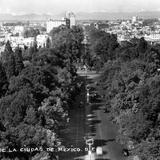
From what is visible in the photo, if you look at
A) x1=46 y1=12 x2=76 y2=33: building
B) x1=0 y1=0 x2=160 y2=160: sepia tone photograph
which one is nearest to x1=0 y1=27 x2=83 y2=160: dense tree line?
x1=0 y1=0 x2=160 y2=160: sepia tone photograph

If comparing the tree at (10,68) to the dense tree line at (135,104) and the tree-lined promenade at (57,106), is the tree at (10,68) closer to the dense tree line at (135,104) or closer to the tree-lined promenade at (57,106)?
the tree-lined promenade at (57,106)

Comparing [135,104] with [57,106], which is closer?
[57,106]

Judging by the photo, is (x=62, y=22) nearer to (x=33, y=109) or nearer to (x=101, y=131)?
(x=101, y=131)

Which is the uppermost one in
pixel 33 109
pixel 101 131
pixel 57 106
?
pixel 33 109

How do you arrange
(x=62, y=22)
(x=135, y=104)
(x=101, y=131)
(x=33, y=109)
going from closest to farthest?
(x=33, y=109) < (x=135, y=104) < (x=101, y=131) < (x=62, y=22)

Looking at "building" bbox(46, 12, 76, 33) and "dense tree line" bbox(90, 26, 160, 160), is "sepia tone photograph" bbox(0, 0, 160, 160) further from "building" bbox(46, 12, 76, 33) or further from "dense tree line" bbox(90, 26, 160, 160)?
"building" bbox(46, 12, 76, 33)

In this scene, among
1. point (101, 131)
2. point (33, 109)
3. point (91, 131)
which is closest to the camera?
point (33, 109)

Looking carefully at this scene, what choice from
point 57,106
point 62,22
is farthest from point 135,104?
point 62,22

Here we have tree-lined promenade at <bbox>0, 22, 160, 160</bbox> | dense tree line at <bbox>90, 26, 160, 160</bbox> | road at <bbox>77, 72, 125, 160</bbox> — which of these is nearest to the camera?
tree-lined promenade at <bbox>0, 22, 160, 160</bbox>

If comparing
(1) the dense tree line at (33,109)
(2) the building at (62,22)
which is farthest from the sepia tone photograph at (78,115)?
(2) the building at (62,22)

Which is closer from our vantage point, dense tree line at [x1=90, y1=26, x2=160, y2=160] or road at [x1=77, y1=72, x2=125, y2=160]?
dense tree line at [x1=90, y1=26, x2=160, y2=160]

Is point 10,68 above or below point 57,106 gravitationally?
below

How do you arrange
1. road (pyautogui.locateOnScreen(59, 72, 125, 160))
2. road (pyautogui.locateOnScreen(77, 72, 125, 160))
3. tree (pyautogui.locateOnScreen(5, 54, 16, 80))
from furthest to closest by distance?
1. tree (pyautogui.locateOnScreen(5, 54, 16, 80))
2. road (pyautogui.locateOnScreen(77, 72, 125, 160))
3. road (pyautogui.locateOnScreen(59, 72, 125, 160))
